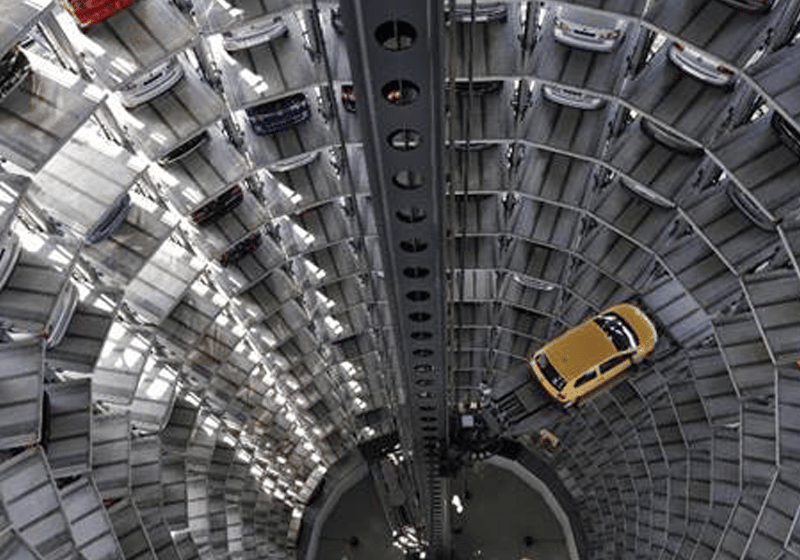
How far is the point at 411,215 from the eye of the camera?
48.5ft

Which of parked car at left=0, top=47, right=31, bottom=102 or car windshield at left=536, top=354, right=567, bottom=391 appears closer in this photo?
parked car at left=0, top=47, right=31, bottom=102

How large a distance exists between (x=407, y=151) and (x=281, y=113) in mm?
13876

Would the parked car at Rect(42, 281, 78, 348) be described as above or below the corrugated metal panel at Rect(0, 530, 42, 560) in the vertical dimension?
above

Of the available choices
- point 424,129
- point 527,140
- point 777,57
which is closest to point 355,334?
point 527,140

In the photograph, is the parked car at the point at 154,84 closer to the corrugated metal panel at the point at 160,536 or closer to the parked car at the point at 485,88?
the parked car at the point at 485,88

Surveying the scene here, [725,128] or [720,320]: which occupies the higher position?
[725,128]

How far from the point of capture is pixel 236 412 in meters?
38.1

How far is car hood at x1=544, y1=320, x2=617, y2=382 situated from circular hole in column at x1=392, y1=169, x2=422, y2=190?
1745cm

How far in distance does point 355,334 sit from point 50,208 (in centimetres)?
2219

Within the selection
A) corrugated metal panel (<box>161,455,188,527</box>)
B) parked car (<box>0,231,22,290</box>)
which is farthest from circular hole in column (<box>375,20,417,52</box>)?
corrugated metal panel (<box>161,455,188,527</box>)

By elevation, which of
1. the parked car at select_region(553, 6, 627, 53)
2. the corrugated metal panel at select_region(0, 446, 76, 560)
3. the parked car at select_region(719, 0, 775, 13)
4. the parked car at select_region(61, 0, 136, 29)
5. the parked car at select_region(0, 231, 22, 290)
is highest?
the parked car at select_region(61, 0, 136, 29)

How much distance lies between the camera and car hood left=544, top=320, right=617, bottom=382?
29.3 m

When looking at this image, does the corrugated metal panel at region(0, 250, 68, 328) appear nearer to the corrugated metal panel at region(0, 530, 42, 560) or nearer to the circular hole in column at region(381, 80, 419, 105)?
the corrugated metal panel at region(0, 530, 42, 560)

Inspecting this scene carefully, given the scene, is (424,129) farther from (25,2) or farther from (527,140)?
(527,140)
